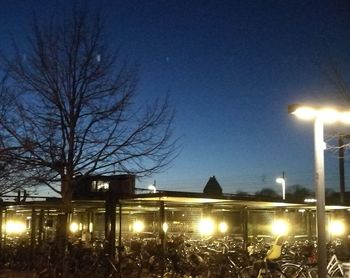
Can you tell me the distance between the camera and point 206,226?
21.9 m

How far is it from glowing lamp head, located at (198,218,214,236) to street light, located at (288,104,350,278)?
11.7 m

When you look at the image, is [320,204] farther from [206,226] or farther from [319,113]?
[206,226]

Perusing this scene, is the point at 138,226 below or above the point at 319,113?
below

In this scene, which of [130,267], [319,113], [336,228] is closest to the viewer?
[319,113]

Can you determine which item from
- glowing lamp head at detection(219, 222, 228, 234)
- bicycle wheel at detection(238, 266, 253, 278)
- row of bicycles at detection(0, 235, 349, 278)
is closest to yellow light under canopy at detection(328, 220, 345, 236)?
glowing lamp head at detection(219, 222, 228, 234)

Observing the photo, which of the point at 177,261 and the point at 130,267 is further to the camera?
the point at 130,267

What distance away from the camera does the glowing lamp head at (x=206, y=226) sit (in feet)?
71.5

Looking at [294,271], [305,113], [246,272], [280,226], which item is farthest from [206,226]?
[305,113]

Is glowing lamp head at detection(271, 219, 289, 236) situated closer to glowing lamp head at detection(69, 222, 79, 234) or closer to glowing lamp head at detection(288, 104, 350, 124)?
glowing lamp head at detection(69, 222, 79, 234)

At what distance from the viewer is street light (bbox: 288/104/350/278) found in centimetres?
990

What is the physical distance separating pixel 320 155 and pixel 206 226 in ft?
40.2

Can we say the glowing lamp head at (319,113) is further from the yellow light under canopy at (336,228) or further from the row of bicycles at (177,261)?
the yellow light under canopy at (336,228)

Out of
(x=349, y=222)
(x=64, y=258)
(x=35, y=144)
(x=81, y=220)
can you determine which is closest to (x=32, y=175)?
(x=35, y=144)

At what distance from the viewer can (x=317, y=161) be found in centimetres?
1007
